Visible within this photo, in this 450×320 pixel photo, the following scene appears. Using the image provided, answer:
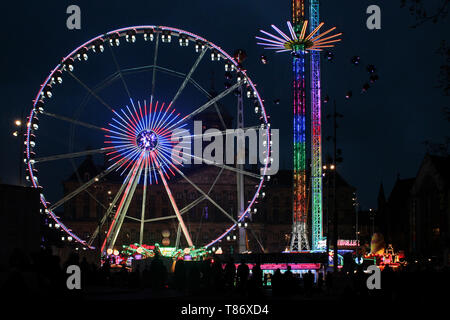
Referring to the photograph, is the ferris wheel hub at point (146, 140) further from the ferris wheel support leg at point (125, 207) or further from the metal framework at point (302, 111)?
the metal framework at point (302, 111)

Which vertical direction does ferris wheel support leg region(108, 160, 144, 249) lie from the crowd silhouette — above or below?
above

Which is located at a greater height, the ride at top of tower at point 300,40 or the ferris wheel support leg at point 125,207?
the ride at top of tower at point 300,40

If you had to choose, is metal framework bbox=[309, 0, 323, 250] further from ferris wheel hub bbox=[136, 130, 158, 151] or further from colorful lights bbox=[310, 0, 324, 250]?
ferris wheel hub bbox=[136, 130, 158, 151]

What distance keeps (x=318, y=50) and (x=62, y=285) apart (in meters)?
33.6

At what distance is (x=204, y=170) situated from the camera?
111m

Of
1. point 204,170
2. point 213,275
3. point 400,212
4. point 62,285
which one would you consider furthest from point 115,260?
point 400,212

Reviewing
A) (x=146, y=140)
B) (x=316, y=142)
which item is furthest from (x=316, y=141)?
(x=146, y=140)

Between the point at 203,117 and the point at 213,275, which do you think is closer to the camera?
the point at 213,275

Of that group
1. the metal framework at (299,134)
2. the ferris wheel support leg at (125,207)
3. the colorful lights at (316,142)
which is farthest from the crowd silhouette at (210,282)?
the colorful lights at (316,142)

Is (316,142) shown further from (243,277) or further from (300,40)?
(243,277)

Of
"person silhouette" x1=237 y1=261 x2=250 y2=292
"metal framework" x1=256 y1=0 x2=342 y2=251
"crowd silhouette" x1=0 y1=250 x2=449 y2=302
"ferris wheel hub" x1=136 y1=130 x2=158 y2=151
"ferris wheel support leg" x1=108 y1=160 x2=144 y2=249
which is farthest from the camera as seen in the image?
"metal framework" x1=256 y1=0 x2=342 y2=251

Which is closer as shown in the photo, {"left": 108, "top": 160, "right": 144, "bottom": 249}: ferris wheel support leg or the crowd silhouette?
the crowd silhouette

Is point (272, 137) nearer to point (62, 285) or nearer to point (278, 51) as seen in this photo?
point (278, 51)

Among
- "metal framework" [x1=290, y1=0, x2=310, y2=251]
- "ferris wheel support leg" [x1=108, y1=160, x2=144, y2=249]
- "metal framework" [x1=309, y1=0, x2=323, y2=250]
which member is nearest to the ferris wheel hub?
"ferris wheel support leg" [x1=108, y1=160, x2=144, y2=249]
